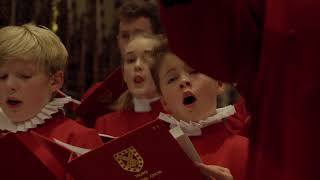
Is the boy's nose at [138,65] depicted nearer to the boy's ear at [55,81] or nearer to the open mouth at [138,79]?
the open mouth at [138,79]

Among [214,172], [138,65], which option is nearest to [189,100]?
[214,172]

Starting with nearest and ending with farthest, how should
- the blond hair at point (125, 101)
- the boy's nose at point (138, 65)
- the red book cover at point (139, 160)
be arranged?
the red book cover at point (139, 160) → the boy's nose at point (138, 65) → the blond hair at point (125, 101)

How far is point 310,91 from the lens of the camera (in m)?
0.73

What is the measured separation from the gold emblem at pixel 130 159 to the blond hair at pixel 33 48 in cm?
58

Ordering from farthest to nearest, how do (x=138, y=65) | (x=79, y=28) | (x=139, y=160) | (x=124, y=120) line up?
(x=79, y=28)
(x=124, y=120)
(x=138, y=65)
(x=139, y=160)

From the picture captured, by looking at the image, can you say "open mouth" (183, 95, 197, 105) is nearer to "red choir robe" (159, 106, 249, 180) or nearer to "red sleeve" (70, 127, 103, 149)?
"red choir robe" (159, 106, 249, 180)

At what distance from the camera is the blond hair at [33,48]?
1.62 metres

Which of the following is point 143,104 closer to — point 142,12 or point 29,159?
point 142,12

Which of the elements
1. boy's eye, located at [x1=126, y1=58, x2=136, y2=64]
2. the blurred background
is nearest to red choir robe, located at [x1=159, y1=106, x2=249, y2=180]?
boy's eye, located at [x1=126, y1=58, x2=136, y2=64]

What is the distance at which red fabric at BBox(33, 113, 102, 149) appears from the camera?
1.60m

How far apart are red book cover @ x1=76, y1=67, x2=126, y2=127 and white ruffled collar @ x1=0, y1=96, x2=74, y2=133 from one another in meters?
0.28

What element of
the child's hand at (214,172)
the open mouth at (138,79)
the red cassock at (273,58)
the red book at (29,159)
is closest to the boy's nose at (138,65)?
the open mouth at (138,79)

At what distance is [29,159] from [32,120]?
0.35 m

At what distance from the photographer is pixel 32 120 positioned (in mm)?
1638
